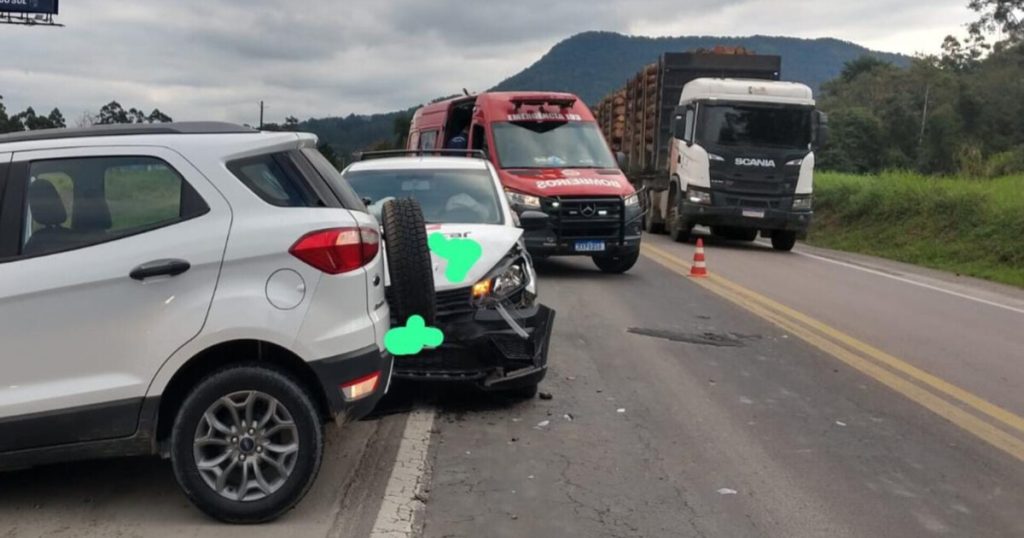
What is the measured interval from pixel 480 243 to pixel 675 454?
79.5 inches

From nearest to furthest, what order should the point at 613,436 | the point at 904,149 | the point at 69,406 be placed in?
the point at 69,406
the point at 613,436
the point at 904,149

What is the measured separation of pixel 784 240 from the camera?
19.4 metres

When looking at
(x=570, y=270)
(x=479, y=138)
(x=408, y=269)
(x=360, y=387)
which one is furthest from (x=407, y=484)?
(x=479, y=138)

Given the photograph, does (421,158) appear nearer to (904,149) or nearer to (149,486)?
(149,486)

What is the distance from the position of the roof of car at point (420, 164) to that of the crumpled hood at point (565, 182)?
3953 mm

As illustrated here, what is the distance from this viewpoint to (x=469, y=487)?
4.89 metres

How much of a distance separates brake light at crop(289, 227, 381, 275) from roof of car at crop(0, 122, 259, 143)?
72 centimetres

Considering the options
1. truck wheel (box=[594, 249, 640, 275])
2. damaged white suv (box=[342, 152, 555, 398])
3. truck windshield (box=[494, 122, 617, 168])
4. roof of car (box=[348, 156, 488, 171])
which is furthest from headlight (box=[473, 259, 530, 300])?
truck windshield (box=[494, 122, 617, 168])

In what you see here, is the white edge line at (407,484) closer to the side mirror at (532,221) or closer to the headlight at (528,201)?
the side mirror at (532,221)

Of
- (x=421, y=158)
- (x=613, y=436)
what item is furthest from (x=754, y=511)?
(x=421, y=158)

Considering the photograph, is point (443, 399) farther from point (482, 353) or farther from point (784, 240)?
point (784, 240)

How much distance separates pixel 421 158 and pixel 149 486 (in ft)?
15.4

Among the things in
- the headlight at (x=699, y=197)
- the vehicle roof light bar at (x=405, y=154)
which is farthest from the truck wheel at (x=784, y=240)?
the vehicle roof light bar at (x=405, y=154)

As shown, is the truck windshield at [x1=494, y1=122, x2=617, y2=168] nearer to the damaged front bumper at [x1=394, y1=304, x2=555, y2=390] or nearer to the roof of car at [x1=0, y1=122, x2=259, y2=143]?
the damaged front bumper at [x1=394, y1=304, x2=555, y2=390]
